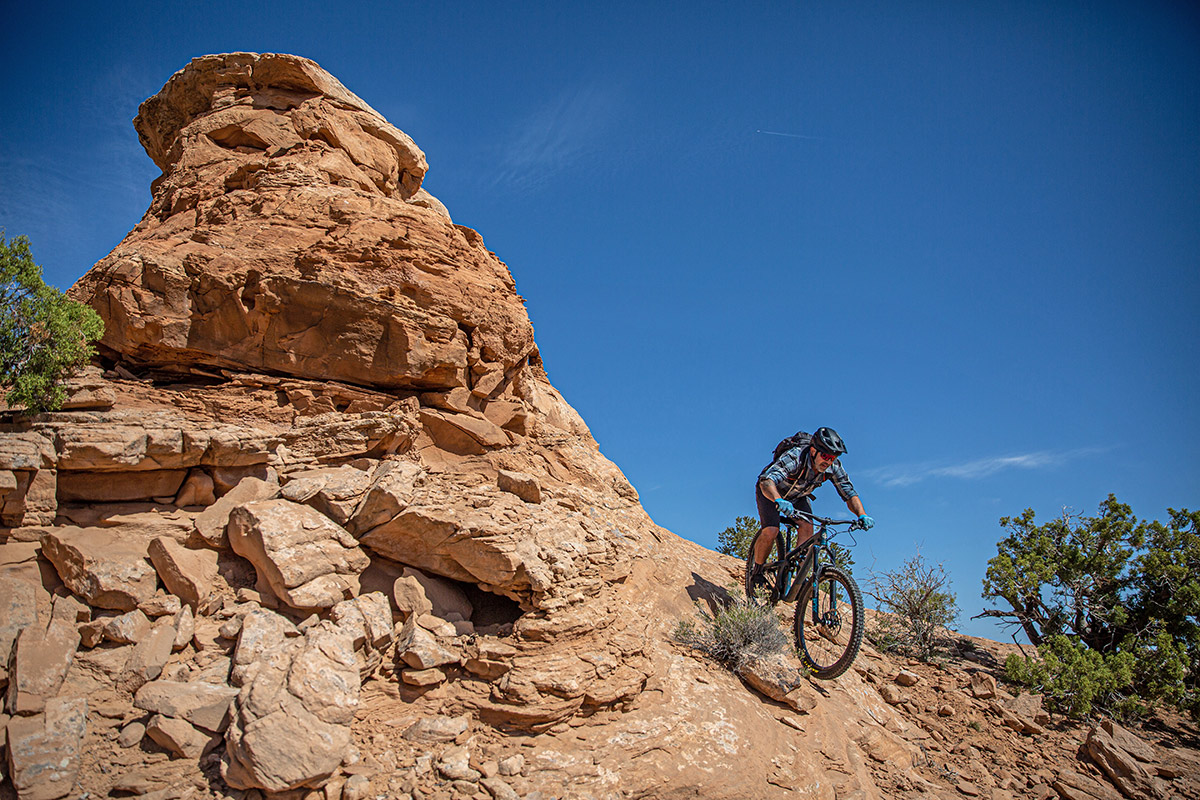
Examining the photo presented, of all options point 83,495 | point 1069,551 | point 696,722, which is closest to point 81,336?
point 83,495

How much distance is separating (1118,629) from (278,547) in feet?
43.6

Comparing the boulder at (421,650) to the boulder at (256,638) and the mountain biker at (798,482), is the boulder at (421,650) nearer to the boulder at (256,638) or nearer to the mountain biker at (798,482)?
the boulder at (256,638)

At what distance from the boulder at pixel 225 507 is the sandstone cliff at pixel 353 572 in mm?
33

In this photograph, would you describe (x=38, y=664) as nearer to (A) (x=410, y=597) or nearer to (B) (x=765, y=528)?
(A) (x=410, y=597)

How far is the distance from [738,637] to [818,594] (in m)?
1.17

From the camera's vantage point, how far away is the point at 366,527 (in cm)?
673

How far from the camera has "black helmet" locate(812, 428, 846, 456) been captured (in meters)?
7.39

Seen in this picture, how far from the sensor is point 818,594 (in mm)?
7113

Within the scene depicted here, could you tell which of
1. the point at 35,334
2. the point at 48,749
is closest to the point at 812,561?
the point at 48,749

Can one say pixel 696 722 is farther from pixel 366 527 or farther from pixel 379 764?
pixel 366 527

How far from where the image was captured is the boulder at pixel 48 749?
4324 millimetres

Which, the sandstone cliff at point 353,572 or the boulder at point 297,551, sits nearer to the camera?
the sandstone cliff at point 353,572

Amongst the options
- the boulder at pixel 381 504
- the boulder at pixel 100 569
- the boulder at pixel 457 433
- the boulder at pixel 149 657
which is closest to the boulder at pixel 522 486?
the boulder at pixel 457 433

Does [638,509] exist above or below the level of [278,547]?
above
